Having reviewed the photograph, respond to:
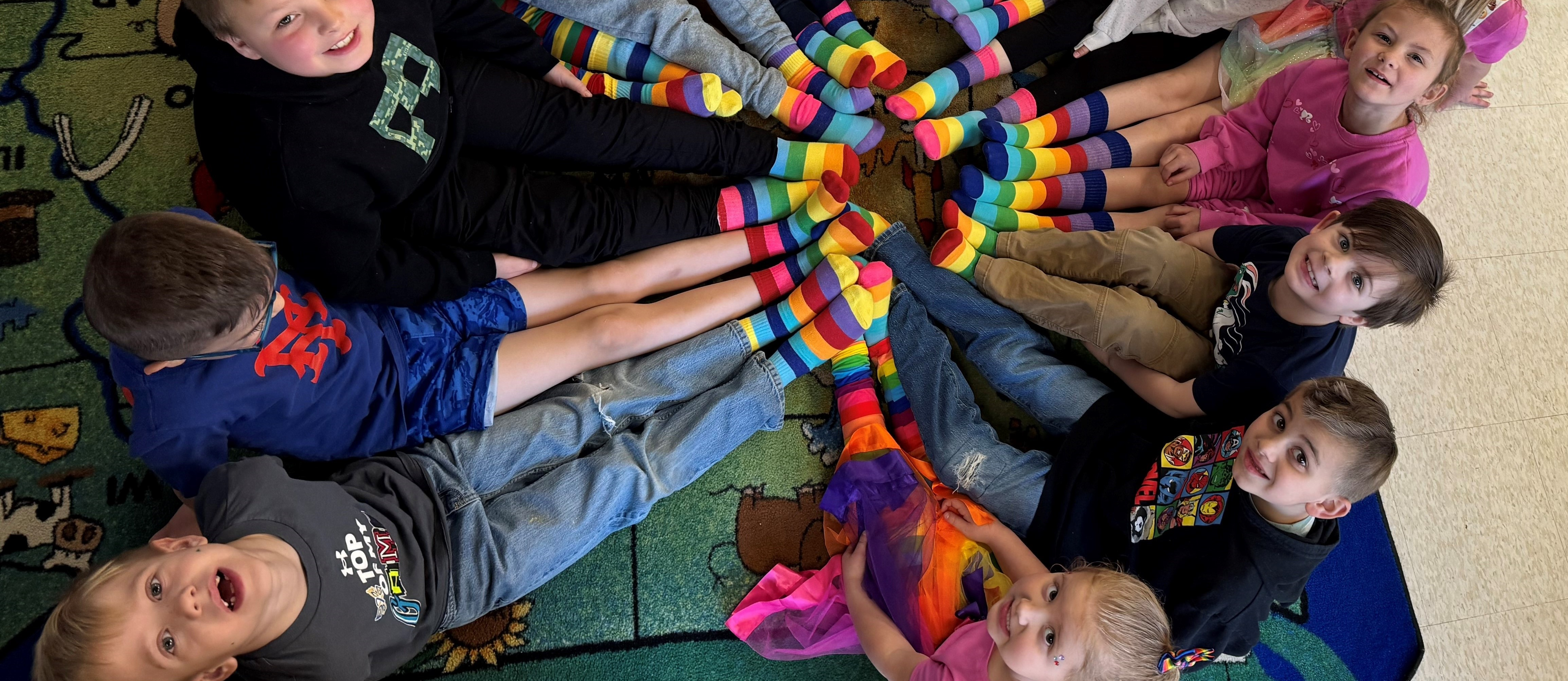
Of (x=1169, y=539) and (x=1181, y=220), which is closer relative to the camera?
(x=1169, y=539)

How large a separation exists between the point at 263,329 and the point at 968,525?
2.89 ft

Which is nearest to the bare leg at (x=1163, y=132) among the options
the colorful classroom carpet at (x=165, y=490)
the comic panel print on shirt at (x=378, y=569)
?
the colorful classroom carpet at (x=165, y=490)

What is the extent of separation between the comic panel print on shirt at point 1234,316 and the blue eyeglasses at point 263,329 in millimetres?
1180

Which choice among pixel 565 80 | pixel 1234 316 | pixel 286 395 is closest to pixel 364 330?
pixel 286 395

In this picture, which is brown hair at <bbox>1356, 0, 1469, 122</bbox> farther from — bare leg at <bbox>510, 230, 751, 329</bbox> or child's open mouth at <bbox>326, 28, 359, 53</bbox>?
child's open mouth at <bbox>326, 28, 359, 53</bbox>

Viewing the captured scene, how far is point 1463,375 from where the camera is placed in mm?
1502

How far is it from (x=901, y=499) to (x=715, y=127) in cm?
60

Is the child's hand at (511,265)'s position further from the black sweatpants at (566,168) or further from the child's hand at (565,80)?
the child's hand at (565,80)

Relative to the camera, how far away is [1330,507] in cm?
106

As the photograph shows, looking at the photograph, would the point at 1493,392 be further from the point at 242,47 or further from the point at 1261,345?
the point at 242,47

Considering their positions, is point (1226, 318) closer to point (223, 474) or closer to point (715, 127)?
point (715, 127)

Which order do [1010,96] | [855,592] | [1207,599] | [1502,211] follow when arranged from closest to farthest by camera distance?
[1207,599]
[855,592]
[1010,96]
[1502,211]

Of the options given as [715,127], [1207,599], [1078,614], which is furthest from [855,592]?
[715,127]

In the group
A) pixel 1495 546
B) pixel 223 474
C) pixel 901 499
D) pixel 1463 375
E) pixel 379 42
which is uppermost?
pixel 379 42
